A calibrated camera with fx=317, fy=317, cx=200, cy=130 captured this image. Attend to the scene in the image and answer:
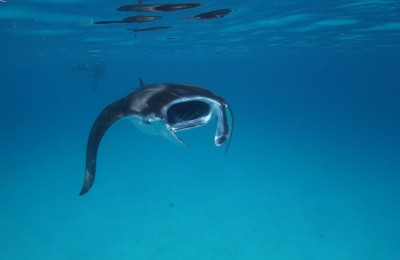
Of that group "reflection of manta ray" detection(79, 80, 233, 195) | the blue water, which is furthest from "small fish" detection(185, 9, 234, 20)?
"reflection of manta ray" detection(79, 80, 233, 195)

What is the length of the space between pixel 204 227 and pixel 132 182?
616 centimetres

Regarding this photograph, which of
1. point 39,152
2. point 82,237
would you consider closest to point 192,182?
point 82,237

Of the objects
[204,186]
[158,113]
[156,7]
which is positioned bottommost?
[204,186]

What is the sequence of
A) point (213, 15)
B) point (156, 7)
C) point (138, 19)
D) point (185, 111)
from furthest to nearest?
point (138, 19), point (213, 15), point (156, 7), point (185, 111)

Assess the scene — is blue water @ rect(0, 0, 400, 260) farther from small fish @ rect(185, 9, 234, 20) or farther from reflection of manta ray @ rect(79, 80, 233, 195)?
Result: reflection of manta ray @ rect(79, 80, 233, 195)

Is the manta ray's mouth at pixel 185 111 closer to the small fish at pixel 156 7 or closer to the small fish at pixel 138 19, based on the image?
the small fish at pixel 156 7

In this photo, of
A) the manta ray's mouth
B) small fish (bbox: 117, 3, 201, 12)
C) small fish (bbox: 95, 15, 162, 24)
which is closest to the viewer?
the manta ray's mouth

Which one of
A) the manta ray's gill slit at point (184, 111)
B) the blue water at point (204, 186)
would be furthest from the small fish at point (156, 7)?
the manta ray's gill slit at point (184, 111)

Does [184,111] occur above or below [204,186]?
above

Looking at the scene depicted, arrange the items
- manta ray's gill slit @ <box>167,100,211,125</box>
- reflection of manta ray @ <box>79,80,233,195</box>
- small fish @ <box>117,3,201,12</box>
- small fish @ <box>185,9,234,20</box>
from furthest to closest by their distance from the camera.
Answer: small fish @ <box>185,9,234,20</box> → small fish @ <box>117,3,201,12</box> → manta ray's gill slit @ <box>167,100,211,125</box> → reflection of manta ray @ <box>79,80,233,195</box>

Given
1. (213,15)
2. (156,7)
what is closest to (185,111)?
(156,7)

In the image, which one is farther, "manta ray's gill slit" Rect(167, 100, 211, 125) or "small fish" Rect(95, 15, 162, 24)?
"small fish" Rect(95, 15, 162, 24)

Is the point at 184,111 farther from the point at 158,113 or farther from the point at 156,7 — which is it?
the point at 156,7

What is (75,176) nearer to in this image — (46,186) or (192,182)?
(46,186)
